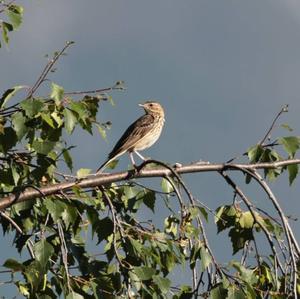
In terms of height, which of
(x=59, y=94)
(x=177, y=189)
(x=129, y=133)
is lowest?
(x=129, y=133)

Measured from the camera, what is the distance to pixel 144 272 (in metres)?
8.06

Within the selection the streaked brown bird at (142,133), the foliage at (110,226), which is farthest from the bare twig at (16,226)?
the streaked brown bird at (142,133)

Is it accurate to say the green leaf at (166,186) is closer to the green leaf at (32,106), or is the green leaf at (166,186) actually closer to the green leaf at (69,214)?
the green leaf at (69,214)

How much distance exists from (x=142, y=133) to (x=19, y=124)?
7218 millimetres

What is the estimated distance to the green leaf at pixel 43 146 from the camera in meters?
8.16

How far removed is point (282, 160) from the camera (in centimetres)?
898

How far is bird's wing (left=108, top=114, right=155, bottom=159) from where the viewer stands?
14506 mm

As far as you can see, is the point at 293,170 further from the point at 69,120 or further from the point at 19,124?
the point at 19,124

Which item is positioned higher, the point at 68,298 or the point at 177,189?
the point at 177,189

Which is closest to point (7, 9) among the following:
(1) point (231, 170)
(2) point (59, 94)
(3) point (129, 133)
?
(2) point (59, 94)

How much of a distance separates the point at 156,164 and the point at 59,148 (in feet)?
2.86

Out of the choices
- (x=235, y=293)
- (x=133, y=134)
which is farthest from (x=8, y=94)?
(x=133, y=134)

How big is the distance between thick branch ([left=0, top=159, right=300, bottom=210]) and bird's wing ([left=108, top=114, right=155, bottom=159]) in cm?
496

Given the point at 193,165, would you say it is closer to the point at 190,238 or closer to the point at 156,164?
the point at 156,164
